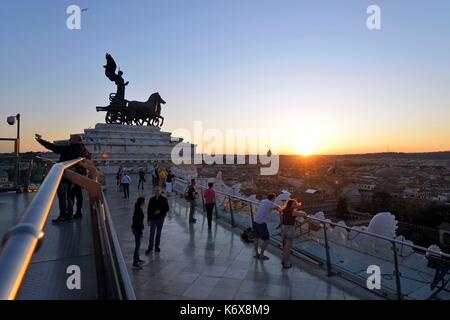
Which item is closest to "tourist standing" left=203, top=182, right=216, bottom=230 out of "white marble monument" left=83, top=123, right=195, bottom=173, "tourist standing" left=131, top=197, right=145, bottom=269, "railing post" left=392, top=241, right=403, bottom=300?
"tourist standing" left=131, top=197, right=145, bottom=269

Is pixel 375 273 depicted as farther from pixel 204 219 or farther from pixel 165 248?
pixel 204 219

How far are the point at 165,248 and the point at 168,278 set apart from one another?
1975 mm

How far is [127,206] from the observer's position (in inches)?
500

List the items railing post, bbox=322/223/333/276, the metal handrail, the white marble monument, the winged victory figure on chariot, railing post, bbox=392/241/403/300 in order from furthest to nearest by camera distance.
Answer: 1. the winged victory figure on chariot
2. the white marble monument
3. railing post, bbox=322/223/333/276
4. railing post, bbox=392/241/403/300
5. the metal handrail

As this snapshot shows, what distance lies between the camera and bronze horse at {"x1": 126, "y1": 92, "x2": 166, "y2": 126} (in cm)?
3222

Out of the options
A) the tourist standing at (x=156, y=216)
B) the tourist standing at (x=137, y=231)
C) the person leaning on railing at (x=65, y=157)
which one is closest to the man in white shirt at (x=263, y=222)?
the tourist standing at (x=156, y=216)

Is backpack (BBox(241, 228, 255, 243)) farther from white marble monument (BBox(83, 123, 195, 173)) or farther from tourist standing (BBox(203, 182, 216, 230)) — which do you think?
white marble monument (BBox(83, 123, 195, 173))

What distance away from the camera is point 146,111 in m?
33.0

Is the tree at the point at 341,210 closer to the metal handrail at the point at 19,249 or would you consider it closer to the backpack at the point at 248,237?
the backpack at the point at 248,237

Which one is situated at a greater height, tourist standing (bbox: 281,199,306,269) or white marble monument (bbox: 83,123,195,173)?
white marble monument (bbox: 83,123,195,173)

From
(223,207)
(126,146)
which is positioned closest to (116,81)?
(126,146)

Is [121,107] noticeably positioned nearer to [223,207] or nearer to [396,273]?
[223,207]

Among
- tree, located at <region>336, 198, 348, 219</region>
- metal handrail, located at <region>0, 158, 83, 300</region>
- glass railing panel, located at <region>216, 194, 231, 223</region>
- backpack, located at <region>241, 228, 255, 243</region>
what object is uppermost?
metal handrail, located at <region>0, 158, 83, 300</region>
